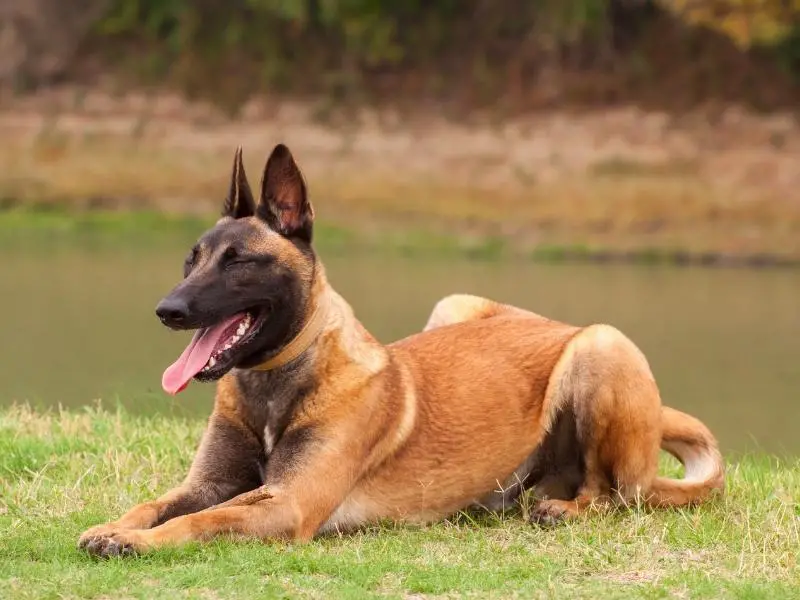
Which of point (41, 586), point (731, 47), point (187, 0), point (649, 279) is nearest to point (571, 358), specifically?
point (41, 586)

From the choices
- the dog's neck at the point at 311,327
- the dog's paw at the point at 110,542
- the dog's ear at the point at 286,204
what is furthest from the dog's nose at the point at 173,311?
the dog's paw at the point at 110,542

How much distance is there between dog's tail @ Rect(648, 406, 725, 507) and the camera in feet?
25.3

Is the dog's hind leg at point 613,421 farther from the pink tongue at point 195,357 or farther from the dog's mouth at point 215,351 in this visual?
the pink tongue at point 195,357

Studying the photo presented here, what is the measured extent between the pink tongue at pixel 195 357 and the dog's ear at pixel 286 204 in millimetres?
483

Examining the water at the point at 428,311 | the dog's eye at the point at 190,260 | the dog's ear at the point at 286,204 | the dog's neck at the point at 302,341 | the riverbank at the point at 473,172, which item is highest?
the dog's ear at the point at 286,204

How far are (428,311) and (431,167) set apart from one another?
1007 cm

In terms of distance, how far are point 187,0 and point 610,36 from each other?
33.2 ft

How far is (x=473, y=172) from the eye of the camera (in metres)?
27.3

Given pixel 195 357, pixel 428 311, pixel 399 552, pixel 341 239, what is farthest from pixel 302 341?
pixel 341 239

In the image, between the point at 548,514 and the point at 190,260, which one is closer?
the point at 190,260

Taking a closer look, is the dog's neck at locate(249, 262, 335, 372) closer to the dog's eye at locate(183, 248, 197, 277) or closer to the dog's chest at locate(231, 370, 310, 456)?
the dog's chest at locate(231, 370, 310, 456)

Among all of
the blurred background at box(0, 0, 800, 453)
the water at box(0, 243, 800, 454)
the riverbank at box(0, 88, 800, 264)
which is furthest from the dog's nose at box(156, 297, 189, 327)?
the riverbank at box(0, 88, 800, 264)

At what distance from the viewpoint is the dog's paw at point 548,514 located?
729 cm

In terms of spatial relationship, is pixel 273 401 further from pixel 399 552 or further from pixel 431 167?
pixel 431 167
